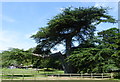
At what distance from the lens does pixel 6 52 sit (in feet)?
67.1

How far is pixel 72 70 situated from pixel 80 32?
20.7ft

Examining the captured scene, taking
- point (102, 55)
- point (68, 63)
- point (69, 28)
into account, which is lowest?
point (68, 63)

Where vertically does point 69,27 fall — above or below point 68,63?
above

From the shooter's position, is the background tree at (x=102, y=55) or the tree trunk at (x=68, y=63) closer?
the background tree at (x=102, y=55)

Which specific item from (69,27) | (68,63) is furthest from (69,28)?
(68,63)

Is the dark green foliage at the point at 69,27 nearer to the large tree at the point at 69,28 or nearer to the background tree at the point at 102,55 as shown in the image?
the large tree at the point at 69,28

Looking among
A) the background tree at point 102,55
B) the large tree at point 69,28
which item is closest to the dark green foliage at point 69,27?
the large tree at point 69,28

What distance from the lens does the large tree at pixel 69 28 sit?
2111 cm

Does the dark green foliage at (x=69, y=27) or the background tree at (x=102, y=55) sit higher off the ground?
the dark green foliage at (x=69, y=27)

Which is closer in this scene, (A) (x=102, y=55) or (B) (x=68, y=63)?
(A) (x=102, y=55)

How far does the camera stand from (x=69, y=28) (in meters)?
23.2

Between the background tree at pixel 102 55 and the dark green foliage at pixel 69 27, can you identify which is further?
the dark green foliage at pixel 69 27

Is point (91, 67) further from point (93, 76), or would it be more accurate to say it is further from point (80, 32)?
point (80, 32)

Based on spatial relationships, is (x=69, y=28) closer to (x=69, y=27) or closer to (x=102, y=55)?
(x=69, y=27)
